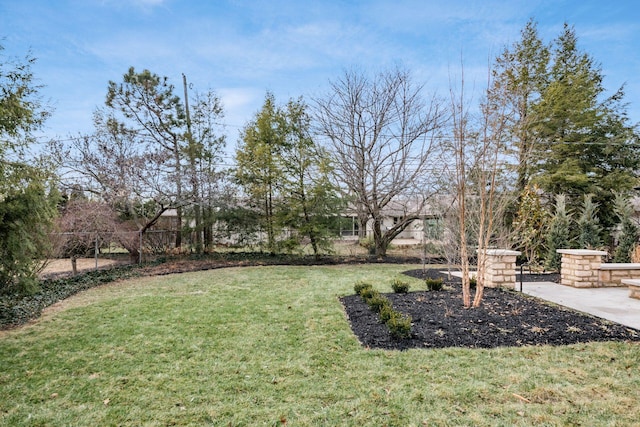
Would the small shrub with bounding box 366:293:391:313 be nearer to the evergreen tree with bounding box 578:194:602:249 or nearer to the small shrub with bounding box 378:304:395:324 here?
the small shrub with bounding box 378:304:395:324

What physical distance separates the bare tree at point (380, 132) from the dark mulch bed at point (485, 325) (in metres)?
6.91

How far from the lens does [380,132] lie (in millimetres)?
12125

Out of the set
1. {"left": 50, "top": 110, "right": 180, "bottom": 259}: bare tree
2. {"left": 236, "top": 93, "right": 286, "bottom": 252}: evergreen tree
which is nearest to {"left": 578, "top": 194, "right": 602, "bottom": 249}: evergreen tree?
{"left": 236, "top": 93, "right": 286, "bottom": 252}: evergreen tree

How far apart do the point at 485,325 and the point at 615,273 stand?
4542 mm

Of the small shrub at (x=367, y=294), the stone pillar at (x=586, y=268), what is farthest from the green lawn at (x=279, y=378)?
the stone pillar at (x=586, y=268)

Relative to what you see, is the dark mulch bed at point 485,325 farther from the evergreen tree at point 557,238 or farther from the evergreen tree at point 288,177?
the evergreen tree at point 288,177

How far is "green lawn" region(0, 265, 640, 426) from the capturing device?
243cm

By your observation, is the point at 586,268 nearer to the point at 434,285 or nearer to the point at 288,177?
the point at 434,285

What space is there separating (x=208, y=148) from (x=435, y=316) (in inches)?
440

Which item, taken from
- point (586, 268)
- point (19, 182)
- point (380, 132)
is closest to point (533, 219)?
point (586, 268)

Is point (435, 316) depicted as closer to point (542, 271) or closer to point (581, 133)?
point (542, 271)

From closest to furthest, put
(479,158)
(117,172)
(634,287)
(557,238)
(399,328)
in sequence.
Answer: (399,328) < (479,158) < (634,287) < (557,238) < (117,172)

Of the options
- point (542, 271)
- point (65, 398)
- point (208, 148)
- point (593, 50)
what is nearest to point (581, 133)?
point (593, 50)

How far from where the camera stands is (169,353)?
11.9 feet
